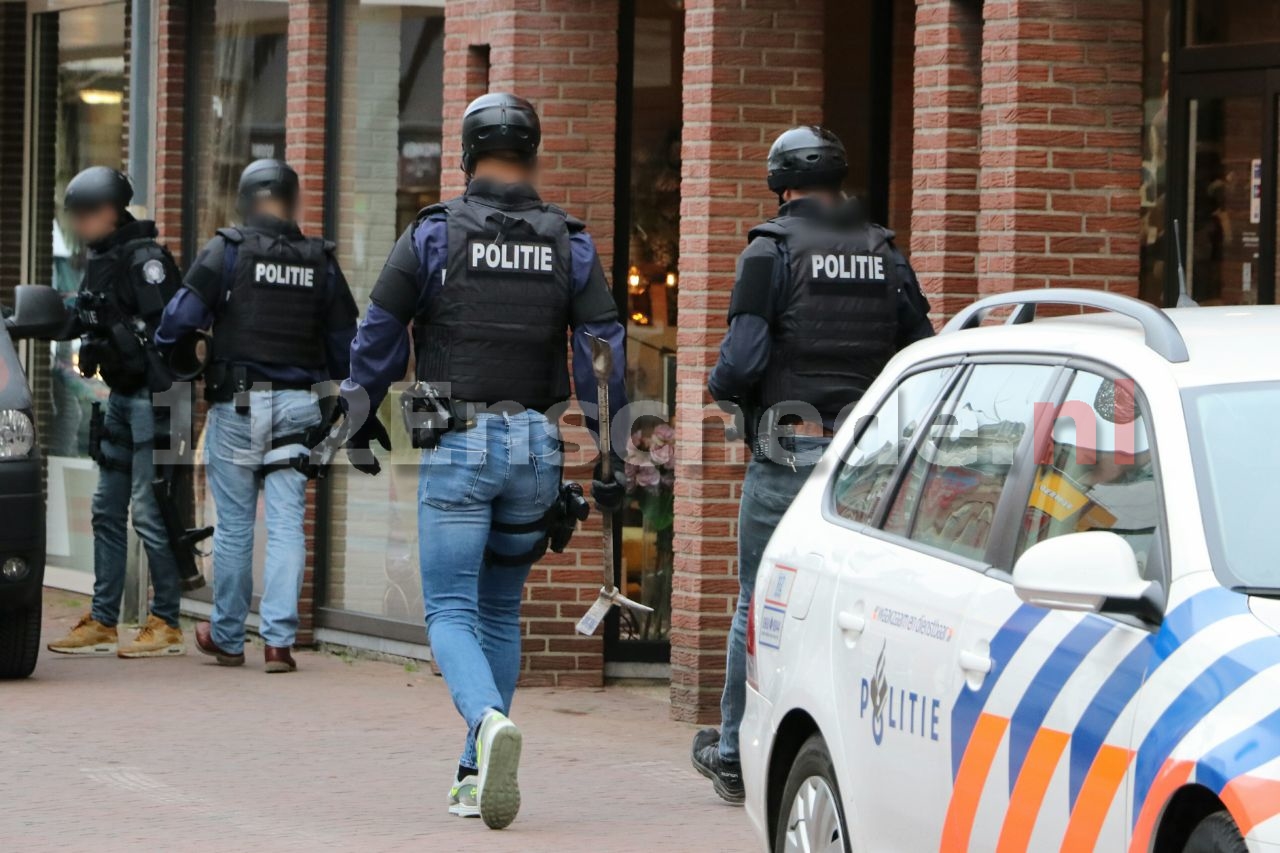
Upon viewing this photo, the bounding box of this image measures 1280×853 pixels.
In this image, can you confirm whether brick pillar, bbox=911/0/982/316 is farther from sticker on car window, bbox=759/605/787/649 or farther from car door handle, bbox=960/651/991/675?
car door handle, bbox=960/651/991/675

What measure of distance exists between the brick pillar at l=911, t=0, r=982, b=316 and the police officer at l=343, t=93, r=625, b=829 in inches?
62.6

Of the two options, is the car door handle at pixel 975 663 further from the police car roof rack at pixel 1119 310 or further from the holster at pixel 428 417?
the holster at pixel 428 417

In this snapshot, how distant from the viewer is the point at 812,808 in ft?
17.6

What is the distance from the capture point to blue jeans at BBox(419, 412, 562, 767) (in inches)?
284

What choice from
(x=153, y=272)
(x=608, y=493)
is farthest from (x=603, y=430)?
(x=153, y=272)

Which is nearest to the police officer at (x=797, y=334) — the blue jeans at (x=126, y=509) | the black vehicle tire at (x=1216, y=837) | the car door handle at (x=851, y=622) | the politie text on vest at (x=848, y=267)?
the politie text on vest at (x=848, y=267)

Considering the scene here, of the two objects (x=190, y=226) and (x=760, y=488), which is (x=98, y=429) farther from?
(x=760, y=488)

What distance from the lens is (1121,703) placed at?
158 inches

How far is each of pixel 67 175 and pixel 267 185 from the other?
595 cm

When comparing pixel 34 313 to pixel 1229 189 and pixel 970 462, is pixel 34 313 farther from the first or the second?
pixel 970 462

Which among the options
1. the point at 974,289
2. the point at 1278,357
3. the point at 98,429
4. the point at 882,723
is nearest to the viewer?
the point at 1278,357

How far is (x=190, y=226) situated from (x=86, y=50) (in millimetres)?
2993

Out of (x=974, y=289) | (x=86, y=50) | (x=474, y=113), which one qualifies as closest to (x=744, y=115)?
(x=974, y=289)

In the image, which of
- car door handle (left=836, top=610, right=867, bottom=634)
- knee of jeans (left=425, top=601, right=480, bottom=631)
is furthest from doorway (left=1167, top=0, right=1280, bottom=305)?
car door handle (left=836, top=610, right=867, bottom=634)
